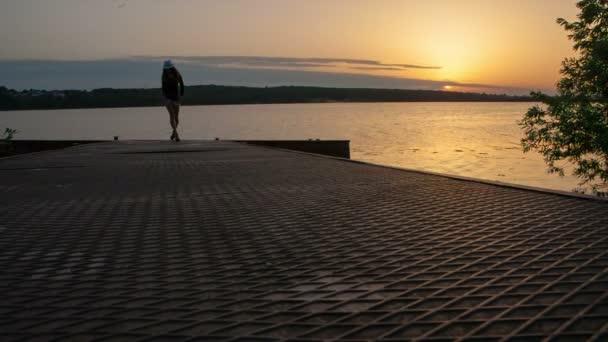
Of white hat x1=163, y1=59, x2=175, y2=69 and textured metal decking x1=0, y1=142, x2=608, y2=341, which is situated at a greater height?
white hat x1=163, y1=59, x2=175, y2=69

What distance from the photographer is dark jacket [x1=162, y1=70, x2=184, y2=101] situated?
17.2 m

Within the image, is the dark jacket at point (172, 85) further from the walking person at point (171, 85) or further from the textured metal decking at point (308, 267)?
the textured metal decking at point (308, 267)

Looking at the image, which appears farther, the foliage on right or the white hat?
the foliage on right

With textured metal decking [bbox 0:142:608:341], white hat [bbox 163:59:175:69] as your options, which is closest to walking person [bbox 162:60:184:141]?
white hat [bbox 163:59:175:69]

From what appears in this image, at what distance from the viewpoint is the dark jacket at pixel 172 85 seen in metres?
17.2

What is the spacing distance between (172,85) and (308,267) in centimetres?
1547

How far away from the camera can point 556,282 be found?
7.24 feet

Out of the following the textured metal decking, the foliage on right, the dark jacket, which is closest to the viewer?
the textured metal decking

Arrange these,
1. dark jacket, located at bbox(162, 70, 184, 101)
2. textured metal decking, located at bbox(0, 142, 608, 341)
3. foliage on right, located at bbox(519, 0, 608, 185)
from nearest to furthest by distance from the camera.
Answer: textured metal decking, located at bbox(0, 142, 608, 341) → dark jacket, located at bbox(162, 70, 184, 101) → foliage on right, located at bbox(519, 0, 608, 185)

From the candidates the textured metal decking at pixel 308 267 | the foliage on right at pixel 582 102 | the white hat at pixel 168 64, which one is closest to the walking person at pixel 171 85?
the white hat at pixel 168 64

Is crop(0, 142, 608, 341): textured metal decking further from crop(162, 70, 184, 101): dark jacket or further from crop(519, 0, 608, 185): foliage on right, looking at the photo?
crop(519, 0, 608, 185): foliage on right

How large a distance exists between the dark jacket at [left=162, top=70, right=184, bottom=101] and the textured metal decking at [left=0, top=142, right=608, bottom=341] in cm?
1240

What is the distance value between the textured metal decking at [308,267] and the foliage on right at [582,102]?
2274 centimetres

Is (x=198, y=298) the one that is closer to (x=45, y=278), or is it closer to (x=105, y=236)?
(x=45, y=278)
